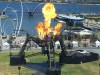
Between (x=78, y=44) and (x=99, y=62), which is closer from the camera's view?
(x=99, y=62)

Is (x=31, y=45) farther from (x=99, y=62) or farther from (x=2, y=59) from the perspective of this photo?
(x=99, y=62)

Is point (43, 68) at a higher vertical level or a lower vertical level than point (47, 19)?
lower

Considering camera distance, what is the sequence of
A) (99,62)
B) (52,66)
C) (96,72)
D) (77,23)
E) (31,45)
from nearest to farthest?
(52,66), (96,72), (99,62), (31,45), (77,23)

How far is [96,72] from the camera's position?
A: 59.2 metres

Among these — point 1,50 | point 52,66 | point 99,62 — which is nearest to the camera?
point 52,66

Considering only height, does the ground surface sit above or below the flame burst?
below

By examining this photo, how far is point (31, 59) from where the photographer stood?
6794 centimetres

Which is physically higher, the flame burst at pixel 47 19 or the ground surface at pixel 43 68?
the flame burst at pixel 47 19

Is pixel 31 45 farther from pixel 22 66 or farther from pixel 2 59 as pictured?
pixel 22 66

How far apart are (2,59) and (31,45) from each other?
17120 mm

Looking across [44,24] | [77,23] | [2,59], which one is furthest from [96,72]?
[77,23]

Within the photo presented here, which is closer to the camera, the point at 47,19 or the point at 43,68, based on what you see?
the point at 43,68

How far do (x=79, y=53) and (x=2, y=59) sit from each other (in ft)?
46.3

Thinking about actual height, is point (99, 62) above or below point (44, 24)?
below
